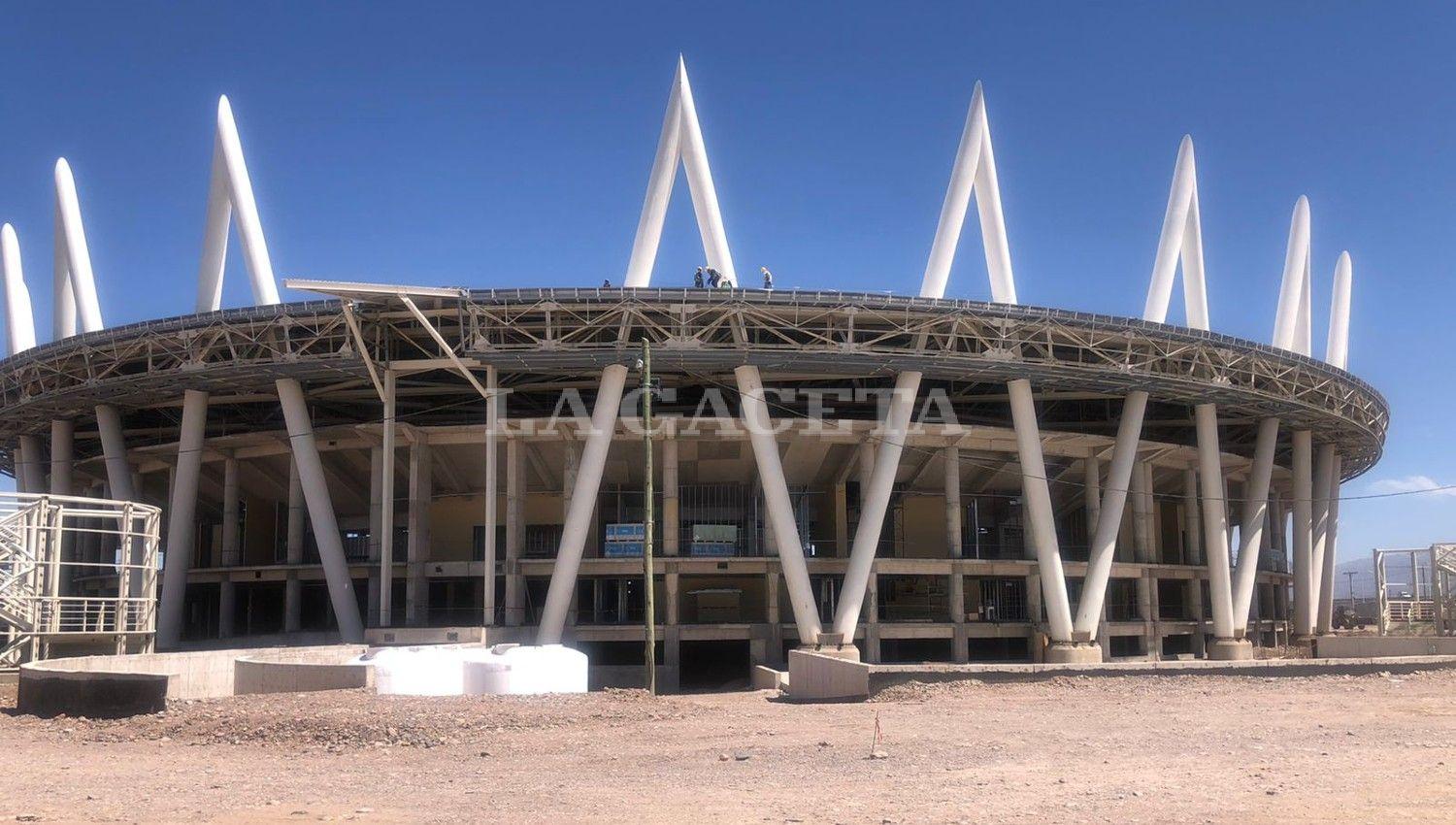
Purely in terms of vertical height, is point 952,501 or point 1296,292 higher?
point 1296,292

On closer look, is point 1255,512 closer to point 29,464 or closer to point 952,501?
point 952,501

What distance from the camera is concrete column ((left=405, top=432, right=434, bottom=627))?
40.6 meters

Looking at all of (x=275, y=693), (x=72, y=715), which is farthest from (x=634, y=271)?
(x=72, y=715)

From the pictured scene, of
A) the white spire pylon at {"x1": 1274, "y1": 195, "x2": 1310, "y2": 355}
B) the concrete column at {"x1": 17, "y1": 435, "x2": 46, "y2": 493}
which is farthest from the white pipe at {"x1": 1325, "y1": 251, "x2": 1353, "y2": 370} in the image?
the concrete column at {"x1": 17, "y1": 435, "x2": 46, "y2": 493}

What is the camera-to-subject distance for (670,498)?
4019 centimetres

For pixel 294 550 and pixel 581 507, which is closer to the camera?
pixel 581 507

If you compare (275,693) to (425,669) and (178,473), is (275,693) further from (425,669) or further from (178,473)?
(178,473)

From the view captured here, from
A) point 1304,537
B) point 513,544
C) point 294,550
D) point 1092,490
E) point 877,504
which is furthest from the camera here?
point 1304,537

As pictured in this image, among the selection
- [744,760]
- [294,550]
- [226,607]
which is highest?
[294,550]

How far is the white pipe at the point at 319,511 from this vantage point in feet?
121

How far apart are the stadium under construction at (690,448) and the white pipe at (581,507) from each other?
0.37ft

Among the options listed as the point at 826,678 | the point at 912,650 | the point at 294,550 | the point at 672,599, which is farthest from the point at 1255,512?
the point at 294,550

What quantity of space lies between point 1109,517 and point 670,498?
13877 mm

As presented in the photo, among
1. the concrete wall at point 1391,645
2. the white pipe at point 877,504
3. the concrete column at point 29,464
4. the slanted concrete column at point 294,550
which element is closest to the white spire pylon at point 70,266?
the concrete column at point 29,464
